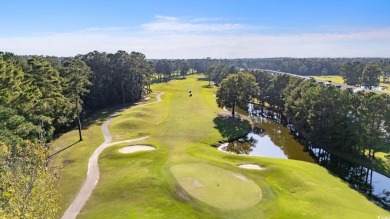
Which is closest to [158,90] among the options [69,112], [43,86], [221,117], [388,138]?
[221,117]

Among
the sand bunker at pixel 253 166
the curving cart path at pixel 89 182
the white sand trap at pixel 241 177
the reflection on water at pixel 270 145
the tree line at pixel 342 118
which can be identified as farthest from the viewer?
the reflection on water at pixel 270 145

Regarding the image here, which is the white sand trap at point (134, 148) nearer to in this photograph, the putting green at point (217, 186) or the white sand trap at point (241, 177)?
the putting green at point (217, 186)

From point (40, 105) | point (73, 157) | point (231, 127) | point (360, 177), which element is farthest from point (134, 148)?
point (360, 177)

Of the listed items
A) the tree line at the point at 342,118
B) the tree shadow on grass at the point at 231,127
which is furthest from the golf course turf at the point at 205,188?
the tree shadow on grass at the point at 231,127

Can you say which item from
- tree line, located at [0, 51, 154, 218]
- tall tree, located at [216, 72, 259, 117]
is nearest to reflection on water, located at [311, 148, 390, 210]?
tall tree, located at [216, 72, 259, 117]

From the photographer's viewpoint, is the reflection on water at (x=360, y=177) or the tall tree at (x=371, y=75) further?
the tall tree at (x=371, y=75)

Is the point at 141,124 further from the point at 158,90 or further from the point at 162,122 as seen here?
Answer: the point at 158,90

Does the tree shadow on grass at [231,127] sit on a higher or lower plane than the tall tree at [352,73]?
lower
